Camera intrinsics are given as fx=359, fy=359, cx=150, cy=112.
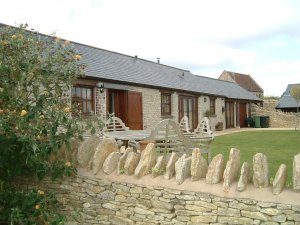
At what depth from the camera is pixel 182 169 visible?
4.57 metres

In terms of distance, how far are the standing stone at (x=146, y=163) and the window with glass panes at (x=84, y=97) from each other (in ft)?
29.8

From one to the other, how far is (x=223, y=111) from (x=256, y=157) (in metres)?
24.1

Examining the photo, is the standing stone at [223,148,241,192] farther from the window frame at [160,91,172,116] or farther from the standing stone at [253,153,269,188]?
the window frame at [160,91,172,116]

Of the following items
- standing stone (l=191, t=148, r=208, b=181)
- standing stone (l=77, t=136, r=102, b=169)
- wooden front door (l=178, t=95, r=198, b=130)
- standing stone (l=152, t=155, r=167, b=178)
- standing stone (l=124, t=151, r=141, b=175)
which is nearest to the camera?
standing stone (l=191, t=148, r=208, b=181)

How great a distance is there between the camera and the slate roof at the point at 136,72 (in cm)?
1618

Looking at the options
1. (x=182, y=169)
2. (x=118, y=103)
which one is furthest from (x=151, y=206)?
(x=118, y=103)

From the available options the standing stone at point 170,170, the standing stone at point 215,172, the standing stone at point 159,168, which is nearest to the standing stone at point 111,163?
the standing stone at point 159,168

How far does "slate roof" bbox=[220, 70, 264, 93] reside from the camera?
161ft

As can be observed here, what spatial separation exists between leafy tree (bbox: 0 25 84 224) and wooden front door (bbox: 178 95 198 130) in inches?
668

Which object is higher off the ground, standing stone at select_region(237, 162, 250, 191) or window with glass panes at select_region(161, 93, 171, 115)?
window with glass panes at select_region(161, 93, 171, 115)

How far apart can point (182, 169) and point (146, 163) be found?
58 cm

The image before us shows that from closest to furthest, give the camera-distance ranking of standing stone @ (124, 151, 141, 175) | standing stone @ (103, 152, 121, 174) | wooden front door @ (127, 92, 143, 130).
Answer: standing stone @ (124, 151, 141, 175)
standing stone @ (103, 152, 121, 174)
wooden front door @ (127, 92, 143, 130)

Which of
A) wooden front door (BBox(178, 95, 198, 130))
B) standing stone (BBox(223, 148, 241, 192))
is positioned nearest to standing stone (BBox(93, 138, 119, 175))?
standing stone (BBox(223, 148, 241, 192))

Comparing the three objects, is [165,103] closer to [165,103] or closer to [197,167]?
[165,103]
